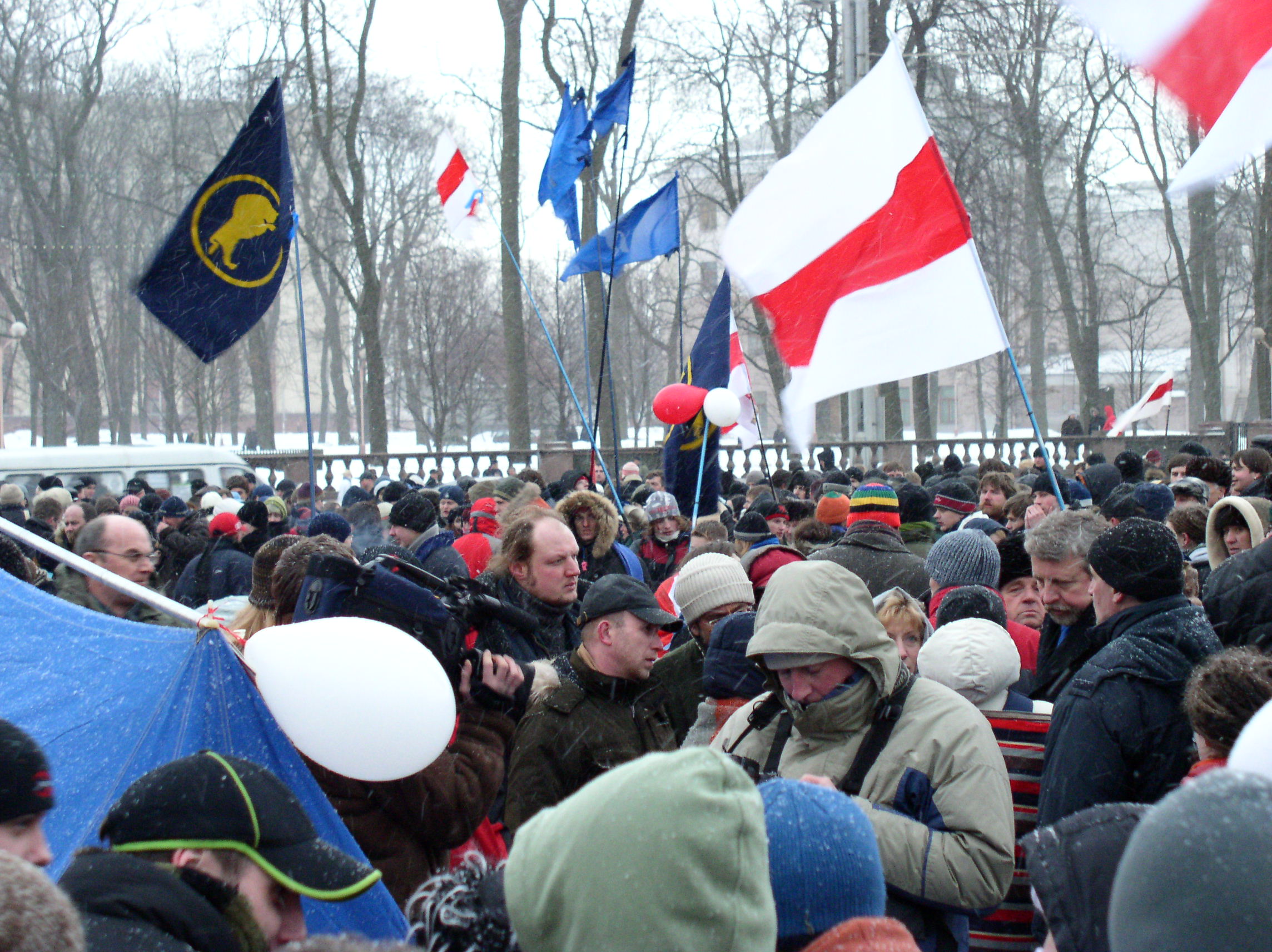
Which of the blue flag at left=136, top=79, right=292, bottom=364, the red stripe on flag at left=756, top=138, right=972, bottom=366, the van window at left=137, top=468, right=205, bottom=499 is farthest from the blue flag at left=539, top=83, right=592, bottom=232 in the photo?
the van window at left=137, top=468, right=205, bottom=499

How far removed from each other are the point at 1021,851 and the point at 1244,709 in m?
0.91

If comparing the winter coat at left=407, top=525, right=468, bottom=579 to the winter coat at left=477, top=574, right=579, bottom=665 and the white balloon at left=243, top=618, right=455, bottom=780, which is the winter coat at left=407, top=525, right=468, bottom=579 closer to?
the winter coat at left=477, top=574, right=579, bottom=665

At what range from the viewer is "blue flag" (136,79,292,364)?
6.89 meters

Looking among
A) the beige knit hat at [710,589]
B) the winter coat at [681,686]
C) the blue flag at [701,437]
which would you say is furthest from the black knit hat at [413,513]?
the winter coat at [681,686]

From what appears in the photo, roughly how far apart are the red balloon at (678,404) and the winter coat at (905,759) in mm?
5306

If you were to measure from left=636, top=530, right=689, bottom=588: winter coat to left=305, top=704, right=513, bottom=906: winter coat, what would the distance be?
4.87 m

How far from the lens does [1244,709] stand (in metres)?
2.46

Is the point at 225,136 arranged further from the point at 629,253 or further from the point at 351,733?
the point at 351,733

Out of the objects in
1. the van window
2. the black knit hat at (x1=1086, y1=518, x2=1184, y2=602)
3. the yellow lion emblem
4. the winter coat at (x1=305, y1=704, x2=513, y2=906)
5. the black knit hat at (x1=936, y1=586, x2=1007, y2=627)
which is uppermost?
the yellow lion emblem

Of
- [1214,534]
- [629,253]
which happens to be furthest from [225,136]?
[1214,534]

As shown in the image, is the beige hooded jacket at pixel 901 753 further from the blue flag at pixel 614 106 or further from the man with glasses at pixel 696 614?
the blue flag at pixel 614 106

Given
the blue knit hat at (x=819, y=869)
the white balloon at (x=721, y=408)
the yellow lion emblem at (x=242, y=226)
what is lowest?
the blue knit hat at (x=819, y=869)

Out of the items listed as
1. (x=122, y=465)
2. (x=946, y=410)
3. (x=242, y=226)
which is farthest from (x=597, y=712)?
(x=946, y=410)

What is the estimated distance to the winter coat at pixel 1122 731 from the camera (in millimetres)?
2912
